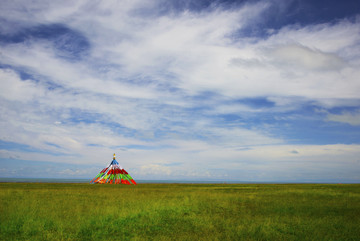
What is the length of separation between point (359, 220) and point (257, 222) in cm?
684

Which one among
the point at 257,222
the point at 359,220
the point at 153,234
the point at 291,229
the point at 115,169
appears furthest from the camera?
the point at 115,169

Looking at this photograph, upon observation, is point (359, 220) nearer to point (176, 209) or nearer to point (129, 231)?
point (176, 209)

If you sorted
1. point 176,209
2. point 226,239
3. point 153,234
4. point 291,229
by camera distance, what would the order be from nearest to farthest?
point 226,239 → point 153,234 → point 291,229 → point 176,209

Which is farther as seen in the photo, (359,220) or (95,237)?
(359,220)

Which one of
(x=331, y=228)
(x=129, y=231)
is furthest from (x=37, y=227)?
(x=331, y=228)

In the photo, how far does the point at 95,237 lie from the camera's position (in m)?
11.9

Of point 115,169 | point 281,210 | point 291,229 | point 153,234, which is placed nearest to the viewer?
point 153,234

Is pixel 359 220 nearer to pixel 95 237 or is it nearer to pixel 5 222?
pixel 95 237

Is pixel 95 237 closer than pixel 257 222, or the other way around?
pixel 95 237

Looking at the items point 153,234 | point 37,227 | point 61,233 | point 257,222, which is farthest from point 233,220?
point 37,227

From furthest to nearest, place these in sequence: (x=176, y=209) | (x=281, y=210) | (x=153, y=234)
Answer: (x=281, y=210) < (x=176, y=209) < (x=153, y=234)

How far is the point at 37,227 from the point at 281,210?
1685 cm

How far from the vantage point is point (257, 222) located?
15062mm

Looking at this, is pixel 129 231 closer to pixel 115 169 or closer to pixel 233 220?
pixel 233 220
